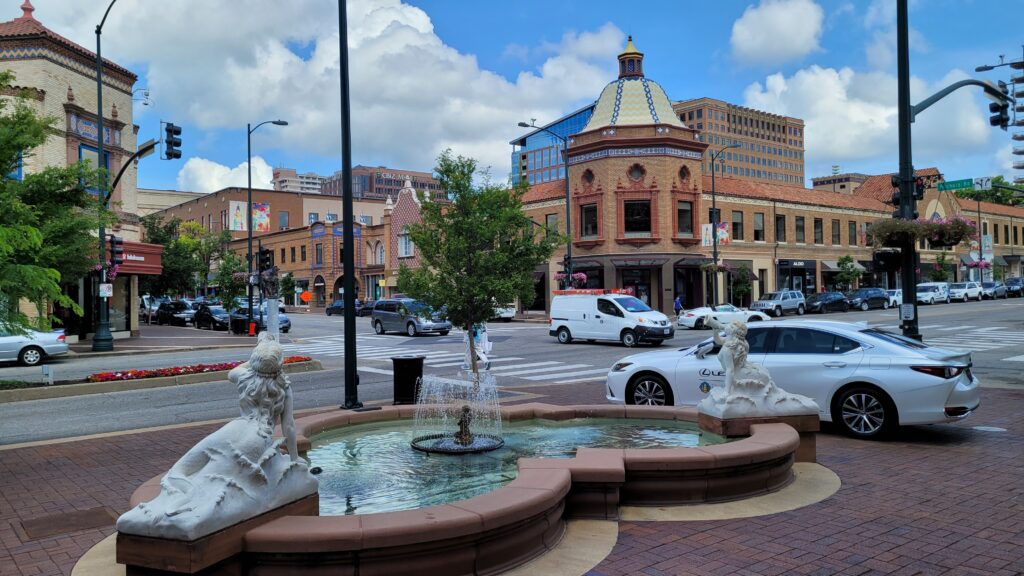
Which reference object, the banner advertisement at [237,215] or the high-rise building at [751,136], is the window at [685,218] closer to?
the banner advertisement at [237,215]

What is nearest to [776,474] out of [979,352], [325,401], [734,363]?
[734,363]

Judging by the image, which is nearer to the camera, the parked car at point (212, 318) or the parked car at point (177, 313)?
the parked car at point (212, 318)

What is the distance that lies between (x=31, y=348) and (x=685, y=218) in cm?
3666

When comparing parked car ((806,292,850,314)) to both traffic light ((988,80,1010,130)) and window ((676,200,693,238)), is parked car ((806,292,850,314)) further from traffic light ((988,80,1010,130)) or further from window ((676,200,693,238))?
traffic light ((988,80,1010,130))

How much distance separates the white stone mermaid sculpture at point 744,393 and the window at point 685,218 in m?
→ 40.4

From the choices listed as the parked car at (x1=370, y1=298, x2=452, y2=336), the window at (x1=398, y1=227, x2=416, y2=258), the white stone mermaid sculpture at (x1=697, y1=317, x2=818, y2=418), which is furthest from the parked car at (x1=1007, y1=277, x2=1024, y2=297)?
the white stone mermaid sculpture at (x1=697, y1=317, x2=818, y2=418)

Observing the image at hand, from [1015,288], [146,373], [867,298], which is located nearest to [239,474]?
[146,373]

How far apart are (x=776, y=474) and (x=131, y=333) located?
35539mm

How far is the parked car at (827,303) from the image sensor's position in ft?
162

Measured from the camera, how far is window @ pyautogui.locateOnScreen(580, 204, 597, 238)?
48125 millimetres

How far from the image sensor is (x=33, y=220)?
12250 mm

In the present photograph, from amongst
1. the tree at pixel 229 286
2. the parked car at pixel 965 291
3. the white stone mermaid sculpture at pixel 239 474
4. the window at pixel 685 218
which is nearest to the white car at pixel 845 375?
the white stone mermaid sculpture at pixel 239 474

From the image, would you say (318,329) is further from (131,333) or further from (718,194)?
(718,194)

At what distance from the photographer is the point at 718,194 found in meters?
50.7
